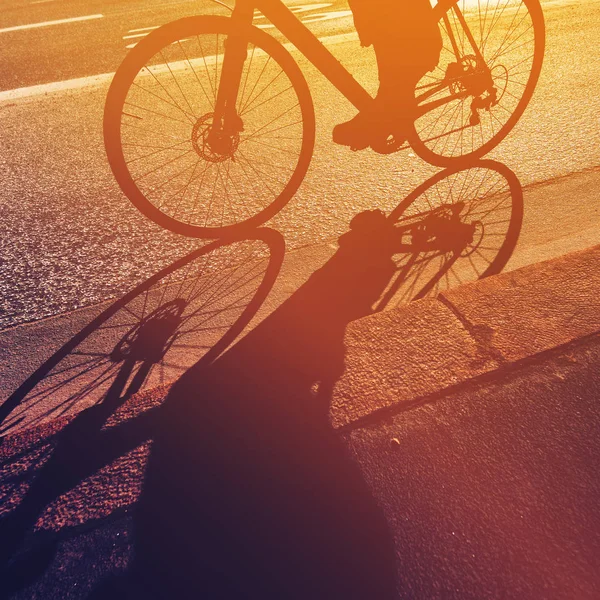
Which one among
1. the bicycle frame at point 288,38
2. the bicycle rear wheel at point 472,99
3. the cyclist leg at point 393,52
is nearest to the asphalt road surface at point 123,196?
the bicycle rear wheel at point 472,99

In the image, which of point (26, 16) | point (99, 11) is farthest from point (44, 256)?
point (26, 16)

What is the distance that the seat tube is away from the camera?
2.58 meters

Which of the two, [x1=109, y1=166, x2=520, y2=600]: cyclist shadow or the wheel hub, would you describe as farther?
the wheel hub

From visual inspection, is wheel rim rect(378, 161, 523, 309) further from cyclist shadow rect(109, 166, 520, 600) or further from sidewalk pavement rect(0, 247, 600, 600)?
cyclist shadow rect(109, 166, 520, 600)

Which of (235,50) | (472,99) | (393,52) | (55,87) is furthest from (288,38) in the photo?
(55,87)

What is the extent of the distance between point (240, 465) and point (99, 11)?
1085cm

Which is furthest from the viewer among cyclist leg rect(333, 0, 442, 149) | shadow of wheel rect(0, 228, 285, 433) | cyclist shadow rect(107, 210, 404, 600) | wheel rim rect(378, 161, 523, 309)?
cyclist leg rect(333, 0, 442, 149)

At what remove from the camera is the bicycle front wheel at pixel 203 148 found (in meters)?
2.62

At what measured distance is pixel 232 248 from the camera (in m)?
2.91

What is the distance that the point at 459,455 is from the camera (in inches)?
67.7

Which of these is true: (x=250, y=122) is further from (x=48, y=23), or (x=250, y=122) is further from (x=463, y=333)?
(x=48, y=23)

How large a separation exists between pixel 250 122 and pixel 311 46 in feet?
5.48

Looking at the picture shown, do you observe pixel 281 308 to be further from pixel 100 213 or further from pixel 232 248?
pixel 100 213

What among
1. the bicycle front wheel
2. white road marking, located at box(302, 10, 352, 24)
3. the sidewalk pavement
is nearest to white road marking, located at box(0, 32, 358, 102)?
the bicycle front wheel
